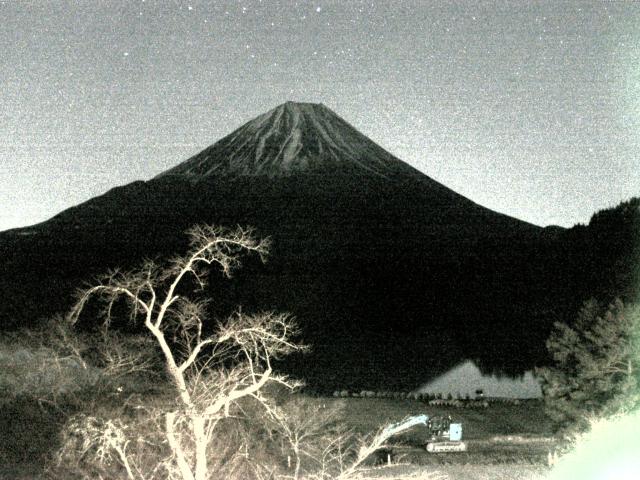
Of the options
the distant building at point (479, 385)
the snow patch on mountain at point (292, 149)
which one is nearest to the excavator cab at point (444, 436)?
the distant building at point (479, 385)

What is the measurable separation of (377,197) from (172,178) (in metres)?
35.7

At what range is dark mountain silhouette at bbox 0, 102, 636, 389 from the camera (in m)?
40.5

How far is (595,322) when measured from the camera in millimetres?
18094

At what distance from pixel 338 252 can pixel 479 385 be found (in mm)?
55331

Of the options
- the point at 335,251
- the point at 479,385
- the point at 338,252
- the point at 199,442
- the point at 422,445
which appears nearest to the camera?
the point at 199,442

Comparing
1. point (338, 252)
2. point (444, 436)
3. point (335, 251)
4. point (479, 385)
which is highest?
point (335, 251)

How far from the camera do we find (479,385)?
3300 centimetres

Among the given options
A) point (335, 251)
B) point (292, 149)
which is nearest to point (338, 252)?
point (335, 251)

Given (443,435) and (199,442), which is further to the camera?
(443,435)

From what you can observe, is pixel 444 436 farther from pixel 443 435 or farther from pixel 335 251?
pixel 335 251

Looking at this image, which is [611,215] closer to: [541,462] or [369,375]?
[369,375]

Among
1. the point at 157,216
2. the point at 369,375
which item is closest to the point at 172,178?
the point at 157,216

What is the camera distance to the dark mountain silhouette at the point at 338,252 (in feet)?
133

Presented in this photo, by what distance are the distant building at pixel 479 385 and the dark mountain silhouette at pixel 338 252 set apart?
1203mm
